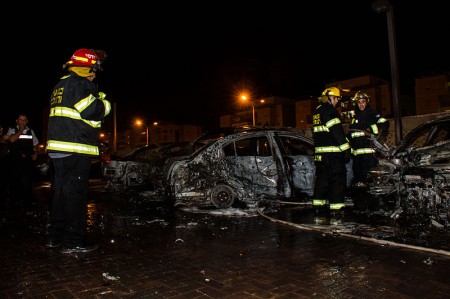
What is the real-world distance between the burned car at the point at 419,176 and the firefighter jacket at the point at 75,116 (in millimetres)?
4006

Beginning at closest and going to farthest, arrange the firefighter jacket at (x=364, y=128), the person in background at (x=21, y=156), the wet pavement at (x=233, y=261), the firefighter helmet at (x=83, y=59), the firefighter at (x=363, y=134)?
1. the wet pavement at (x=233, y=261)
2. the firefighter helmet at (x=83, y=59)
3. the firefighter at (x=363, y=134)
4. the firefighter jacket at (x=364, y=128)
5. the person in background at (x=21, y=156)

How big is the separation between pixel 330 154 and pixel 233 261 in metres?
3.18

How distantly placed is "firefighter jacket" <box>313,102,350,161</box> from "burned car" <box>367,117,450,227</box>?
59 centimetres

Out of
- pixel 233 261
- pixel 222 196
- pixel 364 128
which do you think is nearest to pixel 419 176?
pixel 364 128

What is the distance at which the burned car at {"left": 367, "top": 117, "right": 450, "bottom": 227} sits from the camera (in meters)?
4.56

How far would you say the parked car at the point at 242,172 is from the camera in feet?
22.5

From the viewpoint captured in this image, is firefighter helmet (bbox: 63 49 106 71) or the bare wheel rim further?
the bare wheel rim

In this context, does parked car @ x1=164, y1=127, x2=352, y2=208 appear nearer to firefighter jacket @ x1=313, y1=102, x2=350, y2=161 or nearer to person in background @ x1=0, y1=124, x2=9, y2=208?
firefighter jacket @ x1=313, y1=102, x2=350, y2=161

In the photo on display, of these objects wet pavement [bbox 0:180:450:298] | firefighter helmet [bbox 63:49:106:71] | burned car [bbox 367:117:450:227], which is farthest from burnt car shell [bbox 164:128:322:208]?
firefighter helmet [bbox 63:49:106:71]

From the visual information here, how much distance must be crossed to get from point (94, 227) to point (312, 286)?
3.71 m

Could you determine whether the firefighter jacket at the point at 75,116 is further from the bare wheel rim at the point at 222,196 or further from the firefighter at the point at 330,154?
the firefighter at the point at 330,154

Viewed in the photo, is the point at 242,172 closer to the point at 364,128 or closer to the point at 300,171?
the point at 300,171

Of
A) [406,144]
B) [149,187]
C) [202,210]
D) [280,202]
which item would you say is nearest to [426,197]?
[406,144]

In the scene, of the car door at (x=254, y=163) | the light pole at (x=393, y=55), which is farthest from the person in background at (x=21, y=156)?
the light pole at (x=393, y=55)
